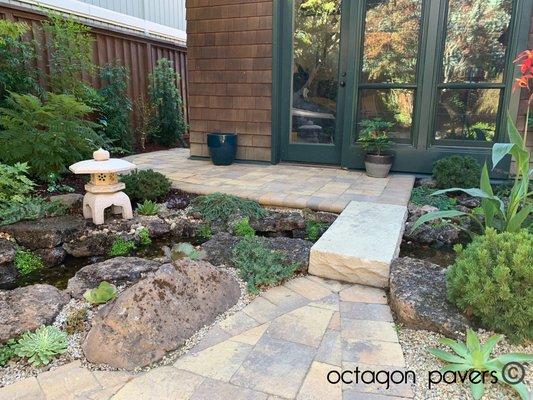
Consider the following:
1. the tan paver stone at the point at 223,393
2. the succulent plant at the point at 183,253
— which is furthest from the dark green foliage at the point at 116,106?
the tan paver stone at the point at 223,393

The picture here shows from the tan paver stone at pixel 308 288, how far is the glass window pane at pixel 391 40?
293 centimetres

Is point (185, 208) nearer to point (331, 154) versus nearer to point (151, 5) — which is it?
point (331, 154)

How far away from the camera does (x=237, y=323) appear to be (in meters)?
1.69

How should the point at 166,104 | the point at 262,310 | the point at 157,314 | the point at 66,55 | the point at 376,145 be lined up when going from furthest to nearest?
the point at 166,104, the point at 66,55, the point at 376,145, the point at 262,310, the point at 157,314

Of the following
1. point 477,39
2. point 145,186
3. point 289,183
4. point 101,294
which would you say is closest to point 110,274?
point 101,294

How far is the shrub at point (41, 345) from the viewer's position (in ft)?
4.78

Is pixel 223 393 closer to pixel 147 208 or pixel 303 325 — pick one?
pixel 303 325

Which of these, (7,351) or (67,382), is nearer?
(67,382)

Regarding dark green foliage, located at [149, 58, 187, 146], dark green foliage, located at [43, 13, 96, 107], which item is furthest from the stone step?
dark green foliage, located at [149, 58, 187, 146]

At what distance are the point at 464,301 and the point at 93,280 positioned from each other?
1.76 meters

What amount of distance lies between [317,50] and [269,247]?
9.55ft

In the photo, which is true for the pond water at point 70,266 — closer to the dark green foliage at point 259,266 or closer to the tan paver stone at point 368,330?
the dark green foliage at point 259,266

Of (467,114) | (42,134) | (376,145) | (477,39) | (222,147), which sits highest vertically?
(477,39)

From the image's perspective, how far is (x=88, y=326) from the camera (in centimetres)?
167
